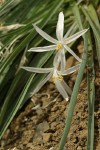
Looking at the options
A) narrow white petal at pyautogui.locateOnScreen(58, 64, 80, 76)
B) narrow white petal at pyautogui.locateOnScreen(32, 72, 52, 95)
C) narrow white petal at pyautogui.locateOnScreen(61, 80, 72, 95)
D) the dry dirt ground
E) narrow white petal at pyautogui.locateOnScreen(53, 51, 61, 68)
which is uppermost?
narrow white petal at pyautogui.locateOnScreen(53, 51, 61, 68)

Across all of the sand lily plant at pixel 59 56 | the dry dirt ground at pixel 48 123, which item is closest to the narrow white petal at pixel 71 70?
the sand lily plant at pixel 59 56

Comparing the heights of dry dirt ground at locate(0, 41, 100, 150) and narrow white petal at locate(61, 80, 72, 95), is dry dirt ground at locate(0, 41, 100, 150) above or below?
below

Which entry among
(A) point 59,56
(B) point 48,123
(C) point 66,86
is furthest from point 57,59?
(B) point 48,123

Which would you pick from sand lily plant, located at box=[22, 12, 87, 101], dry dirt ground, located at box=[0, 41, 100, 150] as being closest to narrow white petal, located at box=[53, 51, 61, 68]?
sand lily plant, located at box=[22, 12, 87, 101]

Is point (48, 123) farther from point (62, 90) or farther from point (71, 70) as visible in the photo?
point (71, 70)

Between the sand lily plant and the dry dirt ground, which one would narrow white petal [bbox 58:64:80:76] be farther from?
the dry dirt ground

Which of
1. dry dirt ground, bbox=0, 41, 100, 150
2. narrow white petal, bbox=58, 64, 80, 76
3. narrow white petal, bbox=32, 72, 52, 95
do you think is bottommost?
dry dirt ground, bbox=0, 41, 100, 150

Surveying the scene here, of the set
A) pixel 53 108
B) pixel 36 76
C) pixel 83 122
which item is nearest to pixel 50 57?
pixel 36 76

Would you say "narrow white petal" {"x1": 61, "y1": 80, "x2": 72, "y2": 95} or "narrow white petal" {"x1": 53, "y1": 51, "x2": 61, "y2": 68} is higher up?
"narrow white petal" {"x1": 53, "y1": 51, "x2": 61, "y2": 68}

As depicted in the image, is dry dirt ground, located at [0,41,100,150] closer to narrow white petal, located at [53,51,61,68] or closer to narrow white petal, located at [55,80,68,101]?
narrow white petal, located at [55,80,68,101]
